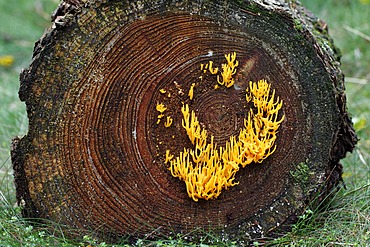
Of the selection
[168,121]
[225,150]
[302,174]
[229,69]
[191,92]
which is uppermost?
[229,69]

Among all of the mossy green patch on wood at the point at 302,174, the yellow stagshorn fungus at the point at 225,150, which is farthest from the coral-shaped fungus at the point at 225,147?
the mossy green patch on wood at the point at 302,174

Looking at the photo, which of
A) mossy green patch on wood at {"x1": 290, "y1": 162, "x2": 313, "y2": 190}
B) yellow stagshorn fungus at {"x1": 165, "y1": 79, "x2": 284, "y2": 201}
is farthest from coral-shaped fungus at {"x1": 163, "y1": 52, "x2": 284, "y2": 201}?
mossy green patch on wood at {"x1": 290, "y1": 162, "x2": 313, "y2": 190}

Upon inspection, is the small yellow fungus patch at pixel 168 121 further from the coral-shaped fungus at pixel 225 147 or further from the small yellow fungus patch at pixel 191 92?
the small yellow fungus patch at pixel 191 92

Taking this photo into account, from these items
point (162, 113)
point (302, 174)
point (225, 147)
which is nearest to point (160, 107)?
point (162, 113)

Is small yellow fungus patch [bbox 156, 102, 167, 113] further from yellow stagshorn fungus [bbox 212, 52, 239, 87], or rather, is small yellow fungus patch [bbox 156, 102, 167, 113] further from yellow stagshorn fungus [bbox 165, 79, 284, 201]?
yellow stagshorn fungus [bbox 212, 52, 239, 87]

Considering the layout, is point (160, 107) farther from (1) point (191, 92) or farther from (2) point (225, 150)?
(2) point (225, 150)
